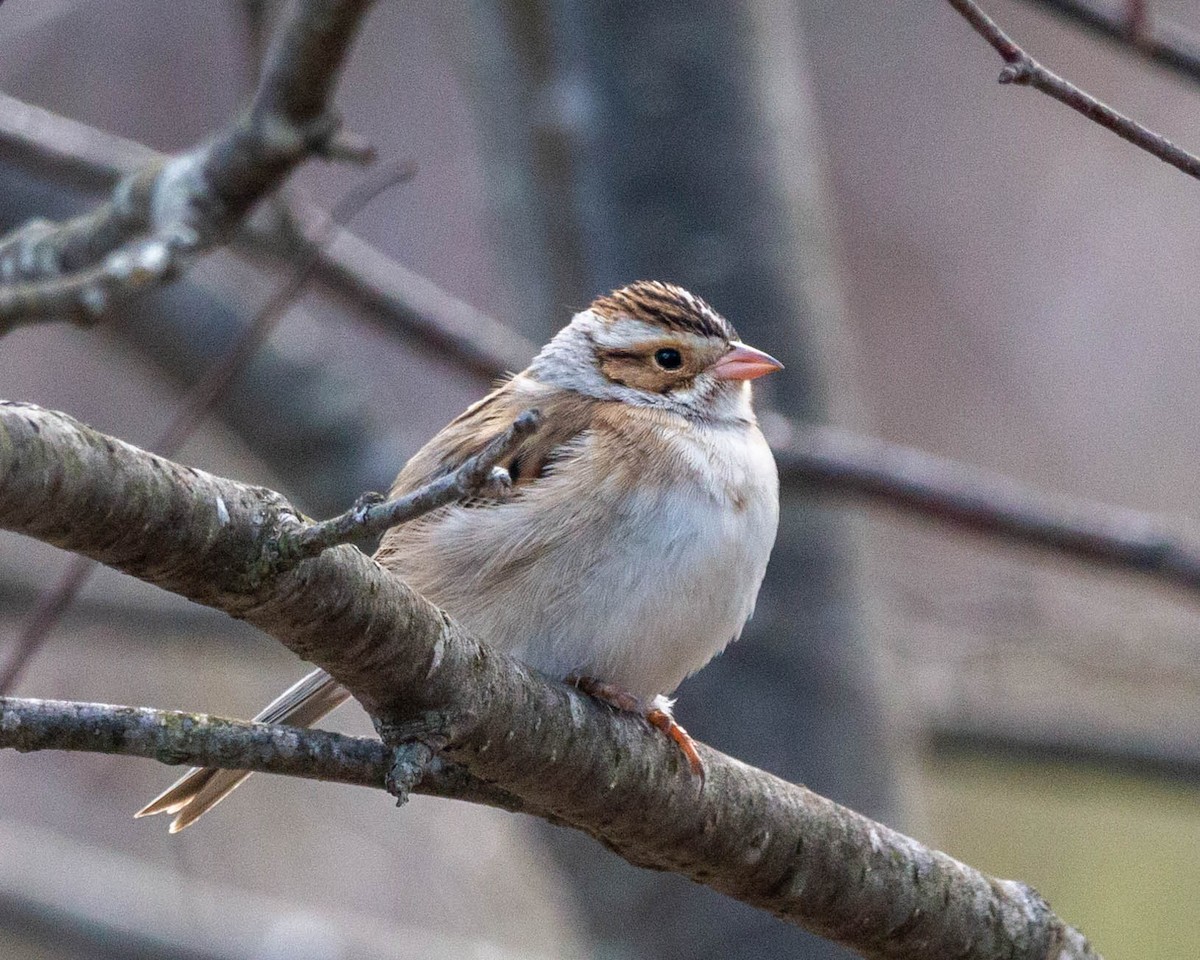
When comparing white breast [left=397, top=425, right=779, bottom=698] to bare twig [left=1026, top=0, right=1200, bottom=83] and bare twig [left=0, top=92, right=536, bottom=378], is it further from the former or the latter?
bare twig [left=1026, top=0, right=1200, bottom=83]

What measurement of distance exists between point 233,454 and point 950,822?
5.21 m

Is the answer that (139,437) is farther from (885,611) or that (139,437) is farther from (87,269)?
(87,269)

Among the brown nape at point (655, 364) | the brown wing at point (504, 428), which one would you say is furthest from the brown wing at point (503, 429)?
the brown nape at point (655, 364)

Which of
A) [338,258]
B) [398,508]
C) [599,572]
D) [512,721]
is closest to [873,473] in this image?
[338,258]

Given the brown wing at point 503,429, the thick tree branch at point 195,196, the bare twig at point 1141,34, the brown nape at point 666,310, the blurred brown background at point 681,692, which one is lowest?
the blurred brown background at point 681,692

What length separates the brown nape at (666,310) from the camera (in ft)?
12.6

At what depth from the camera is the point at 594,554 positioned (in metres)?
3.03

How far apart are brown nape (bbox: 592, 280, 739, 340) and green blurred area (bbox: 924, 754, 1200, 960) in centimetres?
451

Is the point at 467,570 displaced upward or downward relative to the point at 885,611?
upward

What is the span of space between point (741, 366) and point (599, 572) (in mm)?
932

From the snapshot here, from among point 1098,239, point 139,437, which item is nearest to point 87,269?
point 139,437

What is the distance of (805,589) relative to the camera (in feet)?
18.2

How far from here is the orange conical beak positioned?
3762 millimetres

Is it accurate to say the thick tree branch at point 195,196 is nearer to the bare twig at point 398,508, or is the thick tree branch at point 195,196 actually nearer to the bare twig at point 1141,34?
the bare twig at point 398,508
